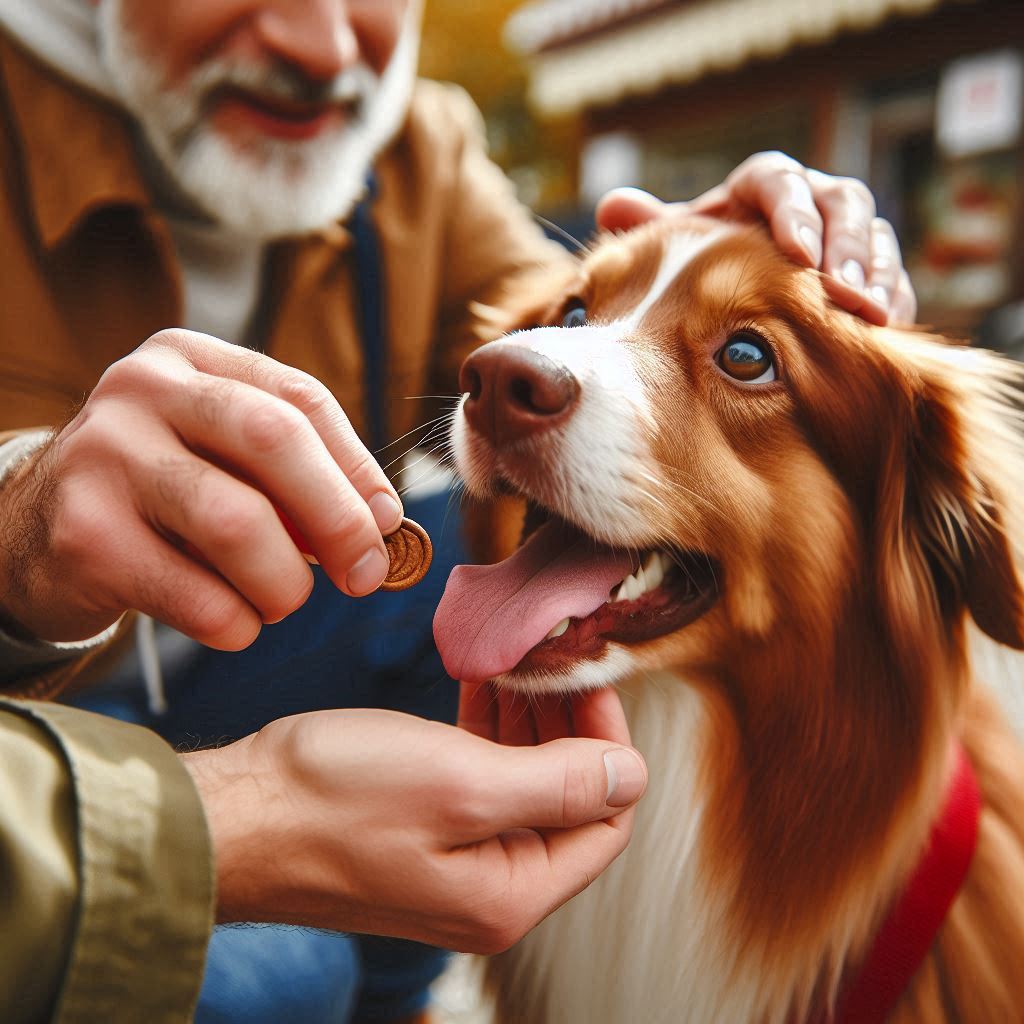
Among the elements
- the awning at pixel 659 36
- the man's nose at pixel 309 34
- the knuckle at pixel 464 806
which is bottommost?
the awning at pixel 659 36

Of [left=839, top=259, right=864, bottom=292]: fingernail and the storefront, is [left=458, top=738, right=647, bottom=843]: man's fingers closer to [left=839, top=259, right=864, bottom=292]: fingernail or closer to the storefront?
[left=839, top=259, right=864, bottom=292]: fingernail

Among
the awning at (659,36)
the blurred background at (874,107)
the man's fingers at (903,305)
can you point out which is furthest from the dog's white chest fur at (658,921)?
the awning at (659,36)

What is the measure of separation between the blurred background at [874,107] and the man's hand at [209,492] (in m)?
3.14

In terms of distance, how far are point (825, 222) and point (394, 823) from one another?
38.4 inches

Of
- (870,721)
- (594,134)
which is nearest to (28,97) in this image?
(870,721)

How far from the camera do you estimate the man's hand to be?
2.48 feet

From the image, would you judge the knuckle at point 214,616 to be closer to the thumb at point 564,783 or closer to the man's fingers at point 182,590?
the man's fingers at point 182,590

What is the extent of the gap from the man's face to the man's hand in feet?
2.71

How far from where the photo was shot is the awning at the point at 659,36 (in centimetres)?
406

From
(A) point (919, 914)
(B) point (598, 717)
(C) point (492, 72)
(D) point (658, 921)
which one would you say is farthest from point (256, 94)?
(C) point (492, 72)

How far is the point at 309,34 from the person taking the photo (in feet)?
4.83

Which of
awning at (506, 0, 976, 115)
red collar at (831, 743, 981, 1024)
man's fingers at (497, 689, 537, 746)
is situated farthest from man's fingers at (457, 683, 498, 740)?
awning at (506, 0, 976, 115)

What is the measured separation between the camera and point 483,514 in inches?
52.1

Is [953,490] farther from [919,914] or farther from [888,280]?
[919,914]
